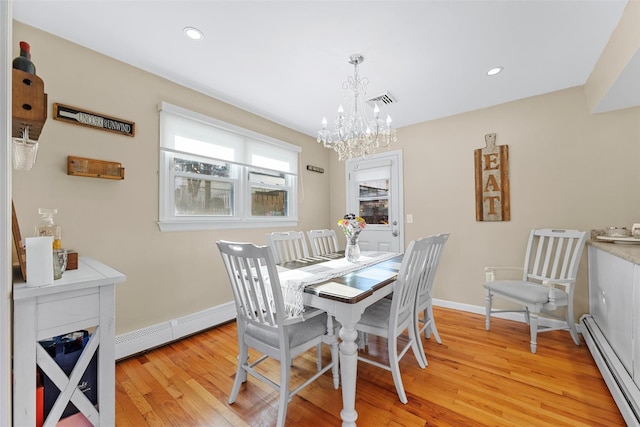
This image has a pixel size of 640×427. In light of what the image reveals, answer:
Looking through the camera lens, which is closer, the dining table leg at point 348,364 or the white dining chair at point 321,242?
the dining table leg at point 348,364

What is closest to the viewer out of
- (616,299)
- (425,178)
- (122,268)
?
(616,299)

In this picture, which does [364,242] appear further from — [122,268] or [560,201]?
[122,268]

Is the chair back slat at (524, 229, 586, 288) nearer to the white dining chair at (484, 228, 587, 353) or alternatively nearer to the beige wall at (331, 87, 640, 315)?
the white dining chair at (484, 228, 587, 353)

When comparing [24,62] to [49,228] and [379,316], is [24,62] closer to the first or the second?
[49,228]

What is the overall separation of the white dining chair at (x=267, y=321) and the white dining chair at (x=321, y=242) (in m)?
1.07

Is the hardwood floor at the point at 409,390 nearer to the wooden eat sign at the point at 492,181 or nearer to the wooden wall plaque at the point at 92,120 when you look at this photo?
the wooden eat sign at the point at 492,181

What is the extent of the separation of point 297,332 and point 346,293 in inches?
15.8

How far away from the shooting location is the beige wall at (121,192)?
5.89ft

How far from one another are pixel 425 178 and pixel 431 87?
3.95 ft

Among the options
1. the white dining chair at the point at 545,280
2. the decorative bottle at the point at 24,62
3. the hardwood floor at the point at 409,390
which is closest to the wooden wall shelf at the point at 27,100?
the decorative bottle at the point at 24,62

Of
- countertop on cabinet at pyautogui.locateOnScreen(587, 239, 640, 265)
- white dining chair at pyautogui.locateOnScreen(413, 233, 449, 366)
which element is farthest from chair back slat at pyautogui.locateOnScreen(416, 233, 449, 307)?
countertop on cabinet at pyautogui.locateOnScreen(587, 239, 640, 265)

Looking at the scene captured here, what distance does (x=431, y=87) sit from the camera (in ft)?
8.46

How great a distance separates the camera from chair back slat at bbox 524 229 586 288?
2.36 m

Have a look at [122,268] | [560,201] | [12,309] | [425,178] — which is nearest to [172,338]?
[122,268]
